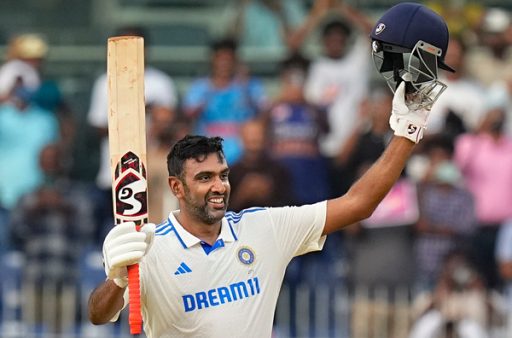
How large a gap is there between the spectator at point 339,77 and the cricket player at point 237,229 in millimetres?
6446

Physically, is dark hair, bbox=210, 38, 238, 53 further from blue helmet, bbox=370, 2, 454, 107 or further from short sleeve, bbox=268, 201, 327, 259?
blue helmet, bbox=370, 2, 454, 107

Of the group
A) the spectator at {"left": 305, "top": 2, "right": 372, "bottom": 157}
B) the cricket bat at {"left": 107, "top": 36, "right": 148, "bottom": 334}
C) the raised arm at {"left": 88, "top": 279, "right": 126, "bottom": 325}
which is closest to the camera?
the raised arm at {"left": 88, "top": 279, "right": 126, "bottom": 325}

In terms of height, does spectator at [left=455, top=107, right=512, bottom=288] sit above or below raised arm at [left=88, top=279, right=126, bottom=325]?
above

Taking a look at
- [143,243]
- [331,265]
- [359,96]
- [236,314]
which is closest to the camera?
[143,243]

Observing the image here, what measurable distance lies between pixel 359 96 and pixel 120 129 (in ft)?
23.7

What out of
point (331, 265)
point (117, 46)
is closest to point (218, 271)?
point (117, 46)

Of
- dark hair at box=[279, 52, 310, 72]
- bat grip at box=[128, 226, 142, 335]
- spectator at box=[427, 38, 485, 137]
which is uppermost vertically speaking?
dark hair at box=[279, 52, 310, 72]

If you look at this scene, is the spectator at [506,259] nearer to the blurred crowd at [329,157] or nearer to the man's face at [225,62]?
the blurred crowd at [329,157]

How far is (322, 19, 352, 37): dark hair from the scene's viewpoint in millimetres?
13891

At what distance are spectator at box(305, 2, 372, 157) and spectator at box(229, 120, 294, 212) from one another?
3.31 ft

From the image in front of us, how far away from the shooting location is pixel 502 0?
15609 mm

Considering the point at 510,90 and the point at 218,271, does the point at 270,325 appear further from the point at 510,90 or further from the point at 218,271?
the point at 510,90

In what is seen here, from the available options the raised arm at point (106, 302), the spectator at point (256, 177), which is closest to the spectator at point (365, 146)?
the spectator at point (256, 177)

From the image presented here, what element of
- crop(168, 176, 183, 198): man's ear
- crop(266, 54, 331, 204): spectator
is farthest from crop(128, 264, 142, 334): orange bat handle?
crop(266, 54, 331, 204): spectator
